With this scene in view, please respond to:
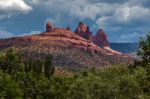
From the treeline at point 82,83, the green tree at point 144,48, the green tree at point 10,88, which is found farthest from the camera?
the green tree at point 10,88

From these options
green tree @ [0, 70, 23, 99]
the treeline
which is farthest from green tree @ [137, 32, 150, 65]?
green tree @ [0, 70, 23, 99]

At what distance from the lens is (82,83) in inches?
4402

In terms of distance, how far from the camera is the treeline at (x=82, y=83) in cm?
7176

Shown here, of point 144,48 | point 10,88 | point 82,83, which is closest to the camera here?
point 144,48

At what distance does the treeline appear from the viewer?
71762mm

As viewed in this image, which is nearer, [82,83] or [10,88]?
[82,83]

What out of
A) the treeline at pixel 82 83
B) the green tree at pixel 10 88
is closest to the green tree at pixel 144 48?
the treeline at pixel 82 83

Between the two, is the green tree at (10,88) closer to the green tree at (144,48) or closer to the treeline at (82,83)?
the treeline at (82,83)

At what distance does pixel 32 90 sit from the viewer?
158 m

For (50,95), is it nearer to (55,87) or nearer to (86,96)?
(55,87)

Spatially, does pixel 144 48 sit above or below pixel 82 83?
above

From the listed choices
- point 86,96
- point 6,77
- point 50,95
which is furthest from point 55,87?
point 86,96

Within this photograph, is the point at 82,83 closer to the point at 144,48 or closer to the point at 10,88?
→ the point at 10,88

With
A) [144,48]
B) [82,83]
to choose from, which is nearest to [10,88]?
[82,83]
